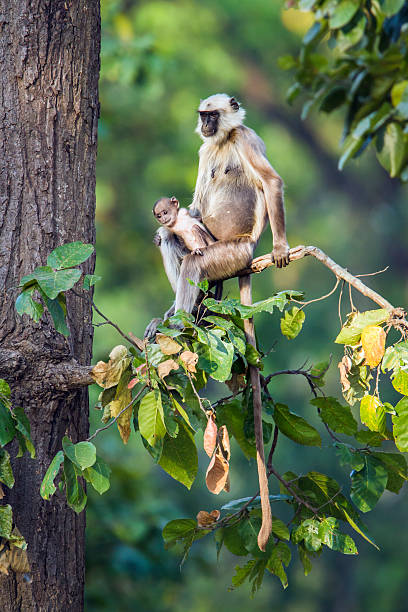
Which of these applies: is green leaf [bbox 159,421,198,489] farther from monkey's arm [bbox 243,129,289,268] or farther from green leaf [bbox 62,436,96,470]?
monkey's arm [bbox 243,129,289,268]

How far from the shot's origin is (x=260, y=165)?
3346mm

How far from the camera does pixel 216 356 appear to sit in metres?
2.13

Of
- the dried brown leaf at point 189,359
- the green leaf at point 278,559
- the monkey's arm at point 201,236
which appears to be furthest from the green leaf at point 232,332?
the monkey's arm at point 201,236

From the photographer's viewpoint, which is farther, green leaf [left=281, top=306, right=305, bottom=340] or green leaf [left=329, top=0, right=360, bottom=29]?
green leaf [left=329, top=0, right=360, bottom=29]

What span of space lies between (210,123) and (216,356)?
1601 mm

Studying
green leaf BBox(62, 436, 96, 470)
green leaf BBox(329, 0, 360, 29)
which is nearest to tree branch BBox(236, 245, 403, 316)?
green leaf BBox(62, 436, 96, 470)

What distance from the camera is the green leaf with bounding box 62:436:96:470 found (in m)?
1.99

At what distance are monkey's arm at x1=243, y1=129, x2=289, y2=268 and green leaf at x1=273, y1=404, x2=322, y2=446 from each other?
2.38ft

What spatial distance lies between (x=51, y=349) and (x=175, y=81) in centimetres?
1207

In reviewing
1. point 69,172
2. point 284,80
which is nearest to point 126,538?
point 69,172

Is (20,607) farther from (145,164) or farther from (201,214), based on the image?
(145,164)

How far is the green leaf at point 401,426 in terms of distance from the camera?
2078 millimetres

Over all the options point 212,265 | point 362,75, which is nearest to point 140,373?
point 212,265

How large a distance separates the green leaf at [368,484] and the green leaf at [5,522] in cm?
90
